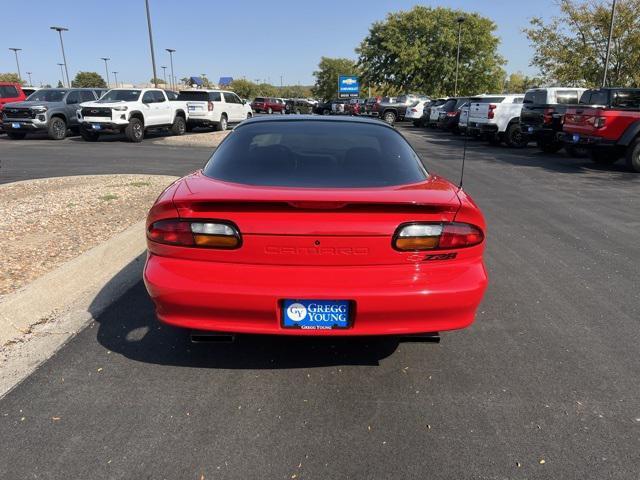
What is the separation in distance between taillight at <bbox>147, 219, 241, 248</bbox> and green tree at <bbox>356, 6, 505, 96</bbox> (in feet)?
160

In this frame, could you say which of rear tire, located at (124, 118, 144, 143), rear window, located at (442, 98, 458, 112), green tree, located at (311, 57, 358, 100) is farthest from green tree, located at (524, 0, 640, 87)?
green tree, located at (311, 57, 358, 100)

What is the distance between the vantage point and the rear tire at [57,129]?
19094mm

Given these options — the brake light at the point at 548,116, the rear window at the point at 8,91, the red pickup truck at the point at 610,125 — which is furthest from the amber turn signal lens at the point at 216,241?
the rear window at the point at 8,91

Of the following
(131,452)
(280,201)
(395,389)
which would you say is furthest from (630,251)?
(131,452)

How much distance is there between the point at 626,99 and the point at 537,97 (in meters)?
4.02

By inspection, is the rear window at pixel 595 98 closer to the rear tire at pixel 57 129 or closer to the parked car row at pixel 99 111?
the parked car row at pixel 99 111

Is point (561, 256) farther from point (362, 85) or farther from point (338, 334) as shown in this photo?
point (362, 85)

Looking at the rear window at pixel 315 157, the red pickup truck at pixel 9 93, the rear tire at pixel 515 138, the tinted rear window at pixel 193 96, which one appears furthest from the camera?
the tinted rear window at pixel 193 96

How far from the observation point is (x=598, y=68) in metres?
29.9

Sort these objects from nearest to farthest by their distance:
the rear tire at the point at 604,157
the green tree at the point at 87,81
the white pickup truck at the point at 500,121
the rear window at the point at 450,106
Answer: the rear tire at the point at 604,157, the white pickup truck at the point at 500,121, the rear window at the point at 450,106, the green tree at the point at 87,81

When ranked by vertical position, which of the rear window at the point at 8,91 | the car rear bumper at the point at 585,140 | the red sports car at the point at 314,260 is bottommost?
the car rear bumper at the point at 585,140

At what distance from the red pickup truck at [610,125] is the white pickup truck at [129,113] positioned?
14.5 meters

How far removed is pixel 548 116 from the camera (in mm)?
15164

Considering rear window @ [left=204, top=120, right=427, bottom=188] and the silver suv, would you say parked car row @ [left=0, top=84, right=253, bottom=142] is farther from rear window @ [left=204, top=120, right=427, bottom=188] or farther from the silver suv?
rear window @ [left=204, top=120, right=427, bottom=188]
